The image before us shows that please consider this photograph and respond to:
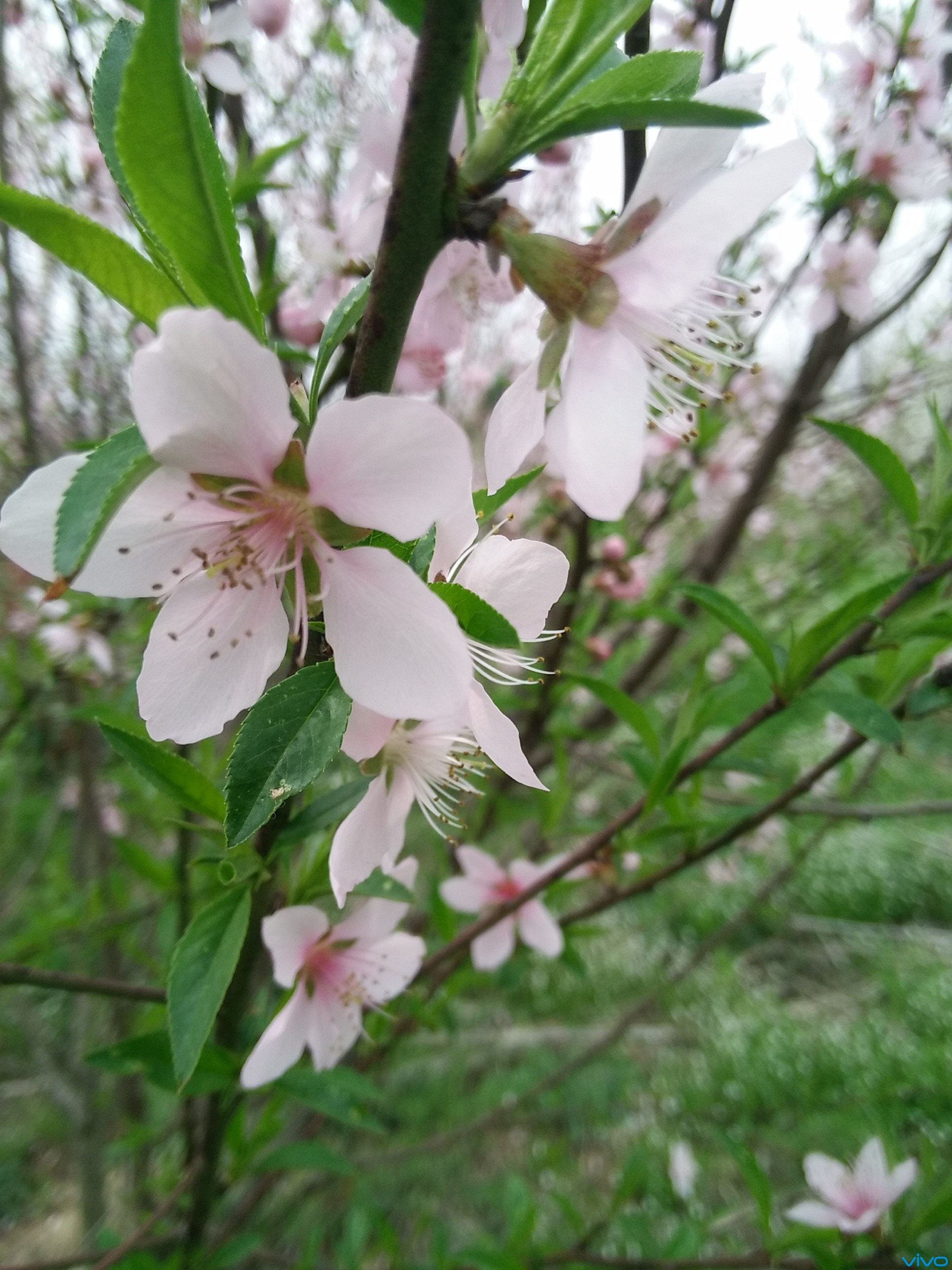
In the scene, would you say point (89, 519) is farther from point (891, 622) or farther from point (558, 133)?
point (891, 622)

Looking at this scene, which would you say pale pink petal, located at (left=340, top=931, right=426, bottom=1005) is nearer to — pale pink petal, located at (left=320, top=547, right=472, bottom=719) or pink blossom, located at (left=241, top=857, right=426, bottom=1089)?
pink blossom, located at (left=241, top=857, right=426, bottom=1089)

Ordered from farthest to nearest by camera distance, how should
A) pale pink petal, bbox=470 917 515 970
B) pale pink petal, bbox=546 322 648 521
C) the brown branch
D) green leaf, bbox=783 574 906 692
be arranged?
1. pale pink petal, bbox=470 917 515 970
2. green leaf, bbox=783 574 906 692
3. the brown branch
4. pale pink petal, bbox=546 322 648 521

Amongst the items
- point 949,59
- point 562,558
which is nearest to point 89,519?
point 562,558

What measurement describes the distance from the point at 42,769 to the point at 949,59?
351cm

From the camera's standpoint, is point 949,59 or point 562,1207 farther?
point 949,59

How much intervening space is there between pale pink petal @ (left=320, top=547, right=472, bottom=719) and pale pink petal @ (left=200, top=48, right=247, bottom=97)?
988 millimetres

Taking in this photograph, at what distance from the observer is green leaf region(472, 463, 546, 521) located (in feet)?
1.62

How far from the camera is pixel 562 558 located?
49 centimetres

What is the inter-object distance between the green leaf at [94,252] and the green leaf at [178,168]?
19 mm

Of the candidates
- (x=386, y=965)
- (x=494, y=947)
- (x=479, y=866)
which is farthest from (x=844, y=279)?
(x=386, y=965)

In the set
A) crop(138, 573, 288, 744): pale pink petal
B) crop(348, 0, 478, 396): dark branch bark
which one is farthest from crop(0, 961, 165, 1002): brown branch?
crop(348, 0, 478, 396): dark branch bark

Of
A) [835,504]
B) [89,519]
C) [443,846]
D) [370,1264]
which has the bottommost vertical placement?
[370,1264]

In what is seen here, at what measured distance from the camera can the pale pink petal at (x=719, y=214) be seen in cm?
38

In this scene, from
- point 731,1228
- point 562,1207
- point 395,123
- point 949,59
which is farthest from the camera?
point 731,1228
